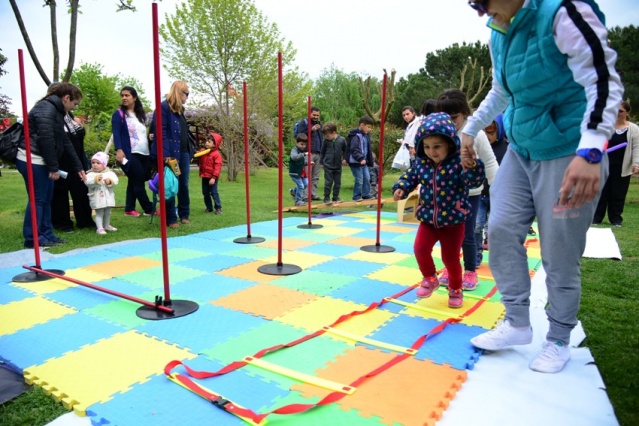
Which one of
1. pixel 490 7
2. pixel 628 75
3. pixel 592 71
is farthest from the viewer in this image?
pixel 628 75

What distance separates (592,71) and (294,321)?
1962mm

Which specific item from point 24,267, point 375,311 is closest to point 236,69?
point 24,267

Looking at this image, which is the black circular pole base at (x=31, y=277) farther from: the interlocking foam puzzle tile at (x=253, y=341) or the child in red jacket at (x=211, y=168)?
the child in red jacket at (x=211, y=168)

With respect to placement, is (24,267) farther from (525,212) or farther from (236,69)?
(236,69)

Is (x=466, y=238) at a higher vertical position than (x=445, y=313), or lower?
higher

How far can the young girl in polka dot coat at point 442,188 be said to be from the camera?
9.21 feet

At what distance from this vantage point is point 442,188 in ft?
9.43

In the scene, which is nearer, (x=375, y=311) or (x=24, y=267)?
(x=375, y=311)

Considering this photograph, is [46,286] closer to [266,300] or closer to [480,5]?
[266,300]

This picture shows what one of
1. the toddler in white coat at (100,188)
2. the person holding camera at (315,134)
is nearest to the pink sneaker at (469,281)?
the toddler in white coat at (100,188)

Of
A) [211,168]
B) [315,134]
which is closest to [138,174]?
[211,168]

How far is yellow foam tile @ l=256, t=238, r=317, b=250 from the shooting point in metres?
4.84

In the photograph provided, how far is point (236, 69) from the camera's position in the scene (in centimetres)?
1510

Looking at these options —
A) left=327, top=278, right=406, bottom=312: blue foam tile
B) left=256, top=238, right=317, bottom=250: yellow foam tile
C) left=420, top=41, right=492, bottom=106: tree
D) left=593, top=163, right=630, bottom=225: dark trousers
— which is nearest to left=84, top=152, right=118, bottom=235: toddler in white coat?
left=256, top=238, right=317, bottom=250: yellow foam tile
